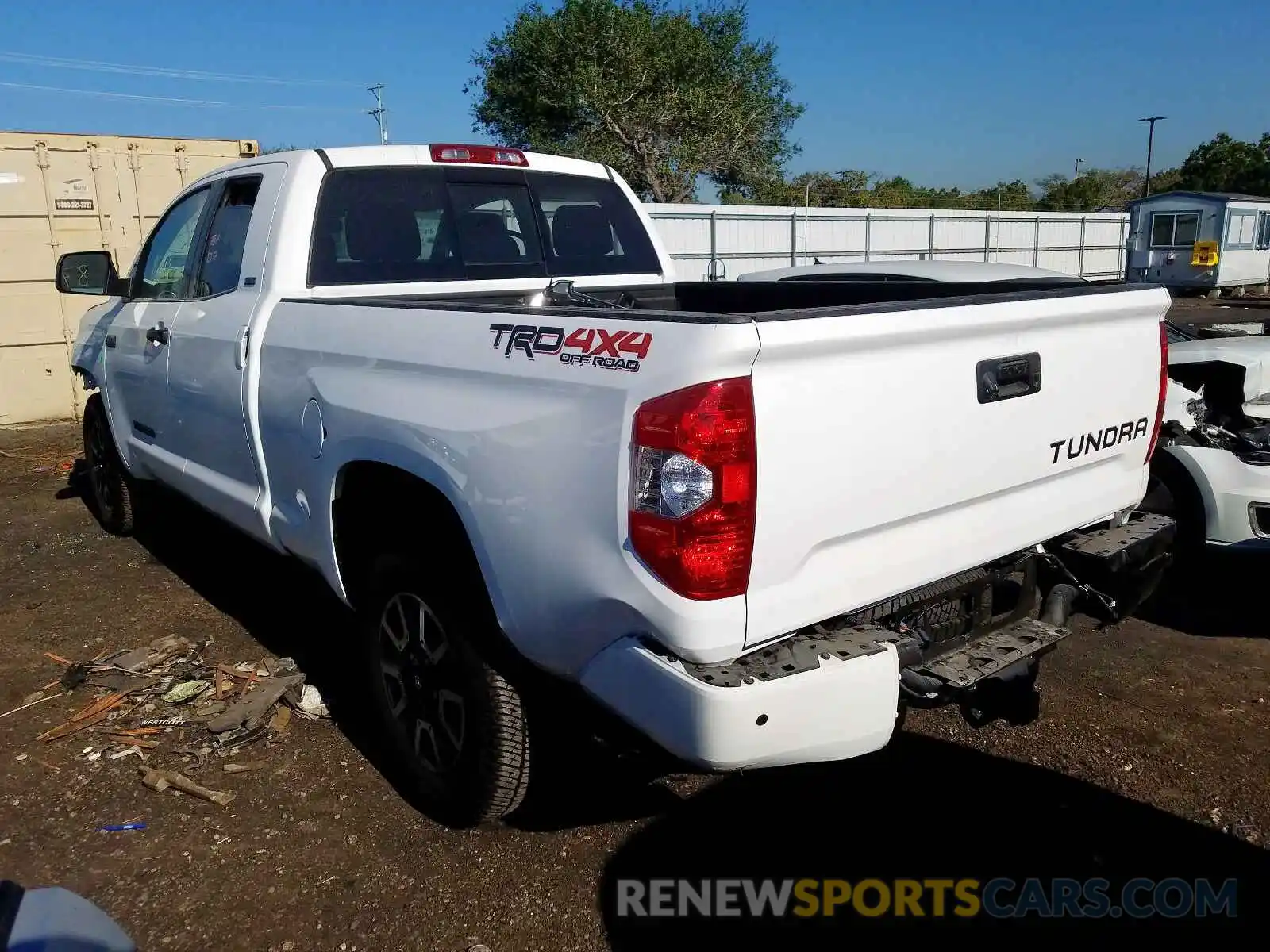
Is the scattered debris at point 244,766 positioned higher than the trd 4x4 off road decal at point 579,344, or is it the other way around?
the trd 4x4 off road decal at point 579,344

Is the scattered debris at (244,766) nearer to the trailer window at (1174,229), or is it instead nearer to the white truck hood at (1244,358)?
the white truck hood at (1244,358)

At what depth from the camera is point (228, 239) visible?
4164 millimetres

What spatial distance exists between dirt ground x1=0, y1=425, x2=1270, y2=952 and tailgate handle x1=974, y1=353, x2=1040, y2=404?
4.52 feet

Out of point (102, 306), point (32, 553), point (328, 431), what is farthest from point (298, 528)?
point (32, 553)

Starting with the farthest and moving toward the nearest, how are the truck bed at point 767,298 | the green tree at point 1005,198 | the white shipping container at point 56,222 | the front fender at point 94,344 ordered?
the green tree at point 1005,198
the white shipping container at point 56,222
the front fender at point 94,344
the truck bed at point 767,298

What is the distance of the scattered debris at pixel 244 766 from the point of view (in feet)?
11.5

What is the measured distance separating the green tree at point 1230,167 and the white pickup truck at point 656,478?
5219 centimetres

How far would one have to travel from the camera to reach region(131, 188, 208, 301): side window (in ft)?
15.1

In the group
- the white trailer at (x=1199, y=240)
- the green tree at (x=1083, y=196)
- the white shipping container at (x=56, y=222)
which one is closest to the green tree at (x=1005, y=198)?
the green tree at (x=1083, y=196)

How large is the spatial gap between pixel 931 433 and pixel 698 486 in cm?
68

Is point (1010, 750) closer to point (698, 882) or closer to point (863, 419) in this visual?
point (698, 882)

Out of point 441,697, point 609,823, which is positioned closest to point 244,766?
point 441,697

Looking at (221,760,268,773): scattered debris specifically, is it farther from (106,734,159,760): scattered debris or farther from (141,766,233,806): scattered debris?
(106,734,159,760): scattered debris

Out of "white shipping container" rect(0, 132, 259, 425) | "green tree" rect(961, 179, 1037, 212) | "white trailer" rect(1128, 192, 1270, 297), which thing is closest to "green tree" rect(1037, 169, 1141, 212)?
"green tree" rect(961, 179, 1037, 212)
